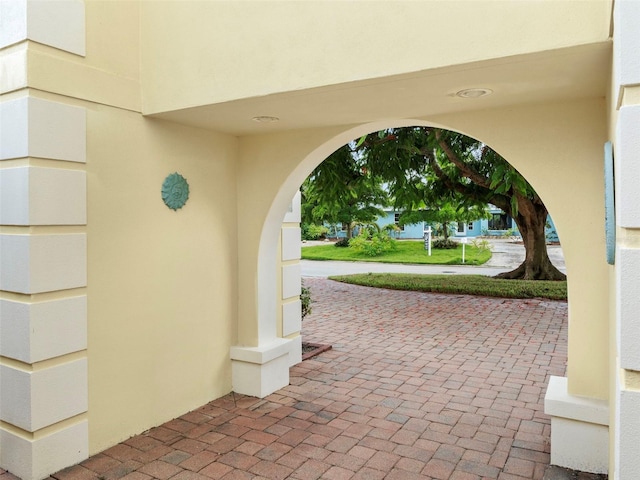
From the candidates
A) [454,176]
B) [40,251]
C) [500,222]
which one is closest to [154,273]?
[40,251]

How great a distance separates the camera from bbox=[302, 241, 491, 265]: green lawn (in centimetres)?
2214

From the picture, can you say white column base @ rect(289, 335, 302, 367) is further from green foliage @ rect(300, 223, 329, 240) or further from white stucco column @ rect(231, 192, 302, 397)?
green foliage @ rect(300, 223, 329, 240)

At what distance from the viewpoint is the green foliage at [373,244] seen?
2527 centimetres

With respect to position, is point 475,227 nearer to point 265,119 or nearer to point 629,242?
point 265,119

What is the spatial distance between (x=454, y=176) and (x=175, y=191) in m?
9.73

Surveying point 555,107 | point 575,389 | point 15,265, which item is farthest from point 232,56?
point 575,389

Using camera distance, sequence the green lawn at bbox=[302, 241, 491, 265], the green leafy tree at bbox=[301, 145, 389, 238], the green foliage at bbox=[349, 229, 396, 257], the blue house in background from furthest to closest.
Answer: the blue house in background → the green foliage at bbox=[349, 229, 396, 257] → the green lawn at bbox=[302, 241, 491, 265] → the green leafy tree at bbox=[301, 145, 389, 238]

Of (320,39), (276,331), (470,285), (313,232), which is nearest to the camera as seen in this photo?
(320,39)

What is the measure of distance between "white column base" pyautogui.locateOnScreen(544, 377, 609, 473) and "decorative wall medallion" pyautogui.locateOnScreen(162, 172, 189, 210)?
128 inches

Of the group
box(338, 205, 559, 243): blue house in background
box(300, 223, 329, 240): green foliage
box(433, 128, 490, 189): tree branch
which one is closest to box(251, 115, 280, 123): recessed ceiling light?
box(433, 128, 490, 189): tree branch

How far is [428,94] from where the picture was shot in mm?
3496

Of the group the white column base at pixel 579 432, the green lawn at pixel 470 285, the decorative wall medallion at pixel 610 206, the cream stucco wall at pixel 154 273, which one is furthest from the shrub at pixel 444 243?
the decorative wall medallion at pixel 610 206

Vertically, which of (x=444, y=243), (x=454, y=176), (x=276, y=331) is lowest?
(x=276, y=331)

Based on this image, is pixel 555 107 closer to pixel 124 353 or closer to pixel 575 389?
pixel 575 389
